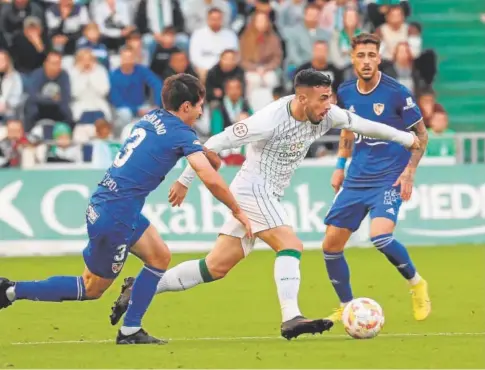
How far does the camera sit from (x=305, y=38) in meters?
21.9

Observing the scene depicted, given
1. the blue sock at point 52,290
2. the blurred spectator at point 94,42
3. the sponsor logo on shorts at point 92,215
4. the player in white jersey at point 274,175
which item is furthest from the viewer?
the blurred spectator at point 94,42

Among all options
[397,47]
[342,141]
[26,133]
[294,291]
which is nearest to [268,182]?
[294,291]

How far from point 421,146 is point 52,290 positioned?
3.31 meters

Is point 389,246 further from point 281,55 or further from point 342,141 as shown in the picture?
point 281,55

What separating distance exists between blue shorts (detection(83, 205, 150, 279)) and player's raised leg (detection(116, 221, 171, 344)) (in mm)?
234

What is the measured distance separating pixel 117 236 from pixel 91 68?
36.1ft

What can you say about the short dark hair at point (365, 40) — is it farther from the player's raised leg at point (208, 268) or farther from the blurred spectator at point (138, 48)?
the blurred spectator at point (138, 48)

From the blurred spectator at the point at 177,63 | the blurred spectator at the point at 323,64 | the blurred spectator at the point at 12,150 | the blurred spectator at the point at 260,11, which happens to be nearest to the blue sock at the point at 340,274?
the blurred spectator at the point at 12,150

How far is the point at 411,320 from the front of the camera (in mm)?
11352

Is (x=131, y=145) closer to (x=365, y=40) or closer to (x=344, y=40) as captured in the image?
(x=365, y=40)

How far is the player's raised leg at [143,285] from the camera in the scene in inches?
384

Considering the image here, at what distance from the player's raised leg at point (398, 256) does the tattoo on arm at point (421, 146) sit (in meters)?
0.61

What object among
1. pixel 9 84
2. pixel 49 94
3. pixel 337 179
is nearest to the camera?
pixel 337 179

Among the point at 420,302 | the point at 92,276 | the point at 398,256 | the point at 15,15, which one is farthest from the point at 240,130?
the point at 15,15
